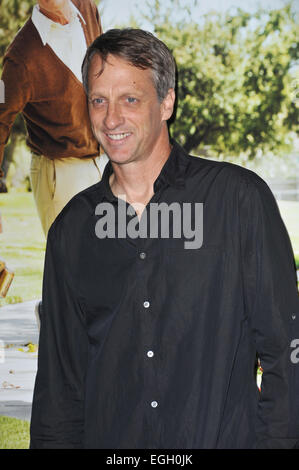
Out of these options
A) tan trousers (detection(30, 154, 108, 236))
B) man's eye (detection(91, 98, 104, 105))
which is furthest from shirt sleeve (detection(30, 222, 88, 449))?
tan trousers (detection(30, 154, 108, 236))

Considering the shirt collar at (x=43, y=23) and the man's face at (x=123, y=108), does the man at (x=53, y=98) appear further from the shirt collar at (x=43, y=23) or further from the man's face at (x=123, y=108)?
the man's face at (x=123, y=108)

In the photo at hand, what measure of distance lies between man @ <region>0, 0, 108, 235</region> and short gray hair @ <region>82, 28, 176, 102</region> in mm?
824

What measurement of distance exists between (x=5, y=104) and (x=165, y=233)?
3.87 feet

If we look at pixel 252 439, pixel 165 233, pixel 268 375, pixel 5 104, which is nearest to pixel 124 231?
pixel 165 233

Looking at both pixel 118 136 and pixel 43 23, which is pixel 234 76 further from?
pixel 118 136

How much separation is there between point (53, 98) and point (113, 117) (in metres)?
0.96

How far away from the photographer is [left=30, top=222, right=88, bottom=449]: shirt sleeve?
1.49 meters

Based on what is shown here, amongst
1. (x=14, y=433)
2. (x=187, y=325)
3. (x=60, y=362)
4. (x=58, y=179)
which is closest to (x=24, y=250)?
(x=58, y=179)

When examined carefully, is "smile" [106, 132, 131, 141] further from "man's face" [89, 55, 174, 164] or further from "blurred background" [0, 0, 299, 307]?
"blurred background" [0, 0, 299, 307]

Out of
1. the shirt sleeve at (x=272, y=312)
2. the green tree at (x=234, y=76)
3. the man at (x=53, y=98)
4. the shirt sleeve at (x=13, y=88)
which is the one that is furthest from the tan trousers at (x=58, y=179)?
the shirt sleeve at (x=272, y=312)

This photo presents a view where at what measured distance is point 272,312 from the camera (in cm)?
127

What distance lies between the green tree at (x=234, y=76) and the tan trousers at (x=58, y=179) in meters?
0.37

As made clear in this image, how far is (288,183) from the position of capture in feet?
7.20
